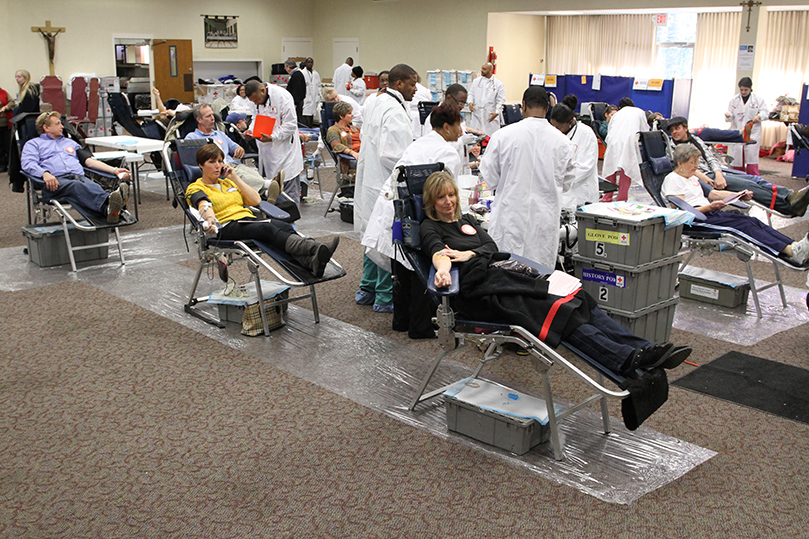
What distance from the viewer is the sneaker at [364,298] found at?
5113 mm

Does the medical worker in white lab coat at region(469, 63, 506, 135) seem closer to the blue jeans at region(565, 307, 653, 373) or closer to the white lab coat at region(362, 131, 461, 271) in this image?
the white lab coat at region(362, 131, 461, 271)

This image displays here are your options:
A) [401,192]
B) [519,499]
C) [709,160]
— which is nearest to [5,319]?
[401,192]

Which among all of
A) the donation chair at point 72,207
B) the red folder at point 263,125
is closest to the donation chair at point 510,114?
the red folder at point 263,125

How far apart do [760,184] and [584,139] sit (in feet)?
4.74

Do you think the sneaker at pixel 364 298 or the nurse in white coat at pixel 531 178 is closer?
the nurse in white coat at pixel 531 178

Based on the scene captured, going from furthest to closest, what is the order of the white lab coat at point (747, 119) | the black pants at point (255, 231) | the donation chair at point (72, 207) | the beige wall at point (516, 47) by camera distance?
the beige wall at point (516, 47), the white lab coat at point (747, 119), the donation chair at point (72, 207), the black pants at point (255, 231)

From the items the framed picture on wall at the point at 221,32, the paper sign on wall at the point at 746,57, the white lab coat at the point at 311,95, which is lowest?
the white lab coat at the point at 311,95

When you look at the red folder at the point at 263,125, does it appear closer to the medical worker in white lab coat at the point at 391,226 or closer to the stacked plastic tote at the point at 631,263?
the medical worker in white lab coat at the point at 391,226

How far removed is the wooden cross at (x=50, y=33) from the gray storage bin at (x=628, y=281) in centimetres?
1320

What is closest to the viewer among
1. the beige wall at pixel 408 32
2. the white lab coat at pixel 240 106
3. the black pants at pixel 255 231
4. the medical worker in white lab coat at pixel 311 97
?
the black pants at pixel 255 231

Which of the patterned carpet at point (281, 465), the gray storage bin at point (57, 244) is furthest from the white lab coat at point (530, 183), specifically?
the gray storage bin at point (57, 244)

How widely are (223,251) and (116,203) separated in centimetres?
155

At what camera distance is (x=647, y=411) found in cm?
297

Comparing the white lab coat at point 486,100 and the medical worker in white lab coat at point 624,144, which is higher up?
the white lab coat at point 486,100
